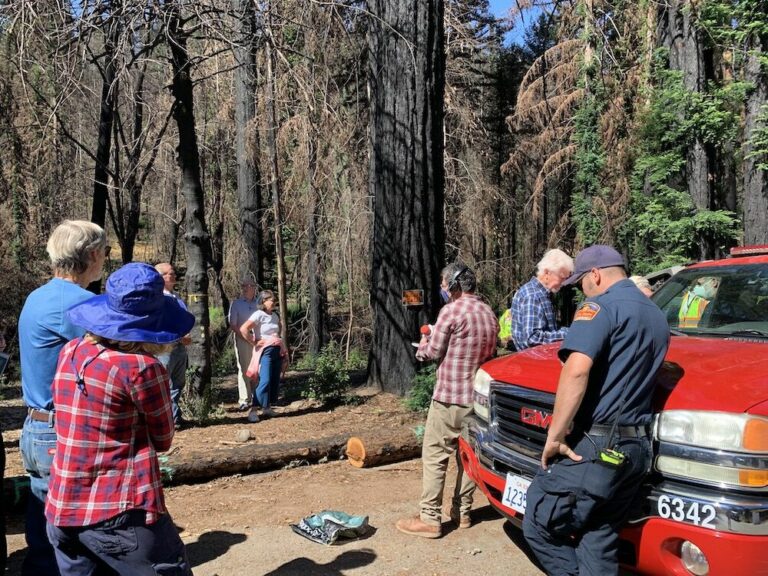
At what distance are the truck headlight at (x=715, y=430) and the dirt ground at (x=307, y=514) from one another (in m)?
1.64

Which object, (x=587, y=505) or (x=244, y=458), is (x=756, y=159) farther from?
(x=587, y=505)

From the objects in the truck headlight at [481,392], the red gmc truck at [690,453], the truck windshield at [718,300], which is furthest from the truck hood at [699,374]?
the truck windshield at [718,300]

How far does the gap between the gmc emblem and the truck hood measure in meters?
0.14

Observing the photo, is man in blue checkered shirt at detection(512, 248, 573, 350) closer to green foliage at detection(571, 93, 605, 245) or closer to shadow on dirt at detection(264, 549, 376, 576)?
shadow on dirt at detection(264, 549, 376, 576)

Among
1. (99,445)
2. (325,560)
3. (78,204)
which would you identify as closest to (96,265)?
(99,445)

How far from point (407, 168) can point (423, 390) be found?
2858 mm

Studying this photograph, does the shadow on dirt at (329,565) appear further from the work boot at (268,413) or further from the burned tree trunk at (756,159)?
the burned tree trunk at (756,159)

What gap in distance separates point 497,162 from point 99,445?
89.8 ft

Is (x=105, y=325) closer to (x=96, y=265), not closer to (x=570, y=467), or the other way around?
(x=96, y=265)

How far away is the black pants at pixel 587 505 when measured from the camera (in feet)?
10.2

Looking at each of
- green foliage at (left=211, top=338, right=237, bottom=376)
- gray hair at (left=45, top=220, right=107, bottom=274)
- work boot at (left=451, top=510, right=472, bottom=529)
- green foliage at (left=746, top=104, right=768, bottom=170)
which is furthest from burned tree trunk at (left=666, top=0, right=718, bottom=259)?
gray hair at (left=45, top=220, right=107, bottom=274)

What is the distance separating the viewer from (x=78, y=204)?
20.3 metres

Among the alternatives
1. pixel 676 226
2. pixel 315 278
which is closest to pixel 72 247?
pixel 676 226

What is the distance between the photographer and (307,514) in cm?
528
